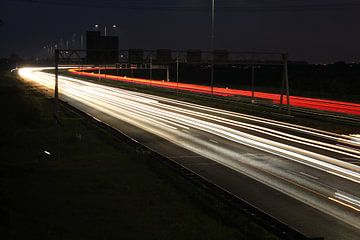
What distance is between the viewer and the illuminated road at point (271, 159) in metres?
16.1

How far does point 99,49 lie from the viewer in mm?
59750

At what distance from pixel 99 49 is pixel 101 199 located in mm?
44373

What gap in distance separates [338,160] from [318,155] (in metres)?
1.39

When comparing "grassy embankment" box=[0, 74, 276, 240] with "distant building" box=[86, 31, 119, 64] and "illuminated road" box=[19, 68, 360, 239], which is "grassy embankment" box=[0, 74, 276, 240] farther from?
"distant building" box=[86, 31, 119, 64]

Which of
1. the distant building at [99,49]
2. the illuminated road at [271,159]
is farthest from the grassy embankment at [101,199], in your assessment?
the distant building at [99,49]

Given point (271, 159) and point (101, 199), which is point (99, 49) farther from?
point (101, 199)

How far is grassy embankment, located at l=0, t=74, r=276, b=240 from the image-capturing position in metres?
13.7

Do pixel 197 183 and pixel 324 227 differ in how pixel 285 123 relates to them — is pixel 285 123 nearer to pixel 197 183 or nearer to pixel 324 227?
pixel 197 183

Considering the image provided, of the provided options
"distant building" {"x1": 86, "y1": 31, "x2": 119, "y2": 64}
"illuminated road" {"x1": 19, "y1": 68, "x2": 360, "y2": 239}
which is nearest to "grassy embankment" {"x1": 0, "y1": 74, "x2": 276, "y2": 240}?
"illuminated road" {"x1": 19, "y1": 68, "x2": 360, "y2": 239}

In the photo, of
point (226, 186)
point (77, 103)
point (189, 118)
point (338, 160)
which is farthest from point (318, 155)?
point (77, 103)

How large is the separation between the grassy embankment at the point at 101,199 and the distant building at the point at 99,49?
101ft

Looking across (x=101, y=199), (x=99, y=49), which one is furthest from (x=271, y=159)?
(x=99, y=49)

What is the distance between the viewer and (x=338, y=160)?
2478cm

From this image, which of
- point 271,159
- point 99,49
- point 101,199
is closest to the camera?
point 101,199
